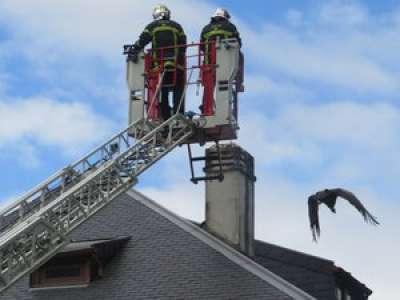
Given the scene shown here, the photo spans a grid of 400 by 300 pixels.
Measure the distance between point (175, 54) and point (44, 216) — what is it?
18.3 feet

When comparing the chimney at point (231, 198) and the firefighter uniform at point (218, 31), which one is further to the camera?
the chimney at point (231, 198)

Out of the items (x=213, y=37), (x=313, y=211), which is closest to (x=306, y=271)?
(x=313, y=211)

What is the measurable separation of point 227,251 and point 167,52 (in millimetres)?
4355

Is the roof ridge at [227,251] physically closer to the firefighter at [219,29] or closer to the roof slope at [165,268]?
the roof slope at [165,268]

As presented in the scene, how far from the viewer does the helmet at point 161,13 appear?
21.8 m

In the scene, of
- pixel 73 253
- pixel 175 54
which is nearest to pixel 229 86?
pixel 175 54

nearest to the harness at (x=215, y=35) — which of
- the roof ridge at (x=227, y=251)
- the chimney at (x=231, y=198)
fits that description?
the chimney at (x=231, y=198)

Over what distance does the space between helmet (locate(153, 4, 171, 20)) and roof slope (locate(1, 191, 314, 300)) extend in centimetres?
367

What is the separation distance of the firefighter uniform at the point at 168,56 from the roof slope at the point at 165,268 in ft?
7.02

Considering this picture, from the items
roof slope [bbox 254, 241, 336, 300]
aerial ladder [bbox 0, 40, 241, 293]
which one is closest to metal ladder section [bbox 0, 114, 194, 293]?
aerial ladder [bbox 0, 40, 241, 293]

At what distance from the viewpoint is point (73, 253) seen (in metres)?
20.8

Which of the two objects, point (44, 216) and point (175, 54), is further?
point (175, 54)

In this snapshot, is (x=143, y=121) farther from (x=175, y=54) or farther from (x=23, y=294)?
(x=23, y=294)

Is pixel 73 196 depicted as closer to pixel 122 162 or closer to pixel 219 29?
pixel 122 162
